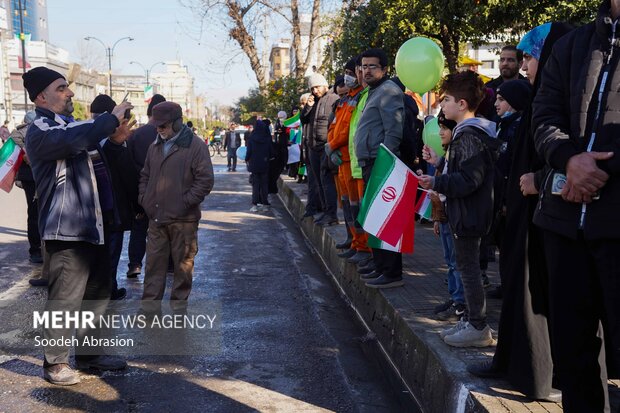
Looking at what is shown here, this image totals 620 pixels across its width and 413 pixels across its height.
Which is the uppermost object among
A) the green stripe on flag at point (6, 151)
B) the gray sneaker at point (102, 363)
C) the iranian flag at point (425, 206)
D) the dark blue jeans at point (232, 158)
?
the green stripe on flag at point (6, 151)

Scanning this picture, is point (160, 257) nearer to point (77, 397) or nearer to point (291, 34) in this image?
point (77, 397)

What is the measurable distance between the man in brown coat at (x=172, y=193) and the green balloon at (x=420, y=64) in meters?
2.10

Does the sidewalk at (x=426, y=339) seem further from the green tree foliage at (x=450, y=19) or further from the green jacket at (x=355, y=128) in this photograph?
the green tree foliage at (x=450, y=19)

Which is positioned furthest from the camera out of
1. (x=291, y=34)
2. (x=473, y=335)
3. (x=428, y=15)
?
(x=291, y=34)

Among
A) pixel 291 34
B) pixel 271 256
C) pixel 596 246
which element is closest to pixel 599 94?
pixel 596 246

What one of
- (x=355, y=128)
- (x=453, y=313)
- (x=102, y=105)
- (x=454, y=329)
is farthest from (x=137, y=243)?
(x=454, y=329)

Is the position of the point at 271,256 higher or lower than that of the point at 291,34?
lower

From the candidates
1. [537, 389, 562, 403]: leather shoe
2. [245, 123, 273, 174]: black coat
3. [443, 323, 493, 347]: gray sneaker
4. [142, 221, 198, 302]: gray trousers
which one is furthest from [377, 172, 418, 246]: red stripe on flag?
[245, 123, 273, 174]: black coat

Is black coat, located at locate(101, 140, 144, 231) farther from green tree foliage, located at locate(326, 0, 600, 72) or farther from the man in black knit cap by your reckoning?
green tree foliage, located at locate(326, 0, 600, 72)

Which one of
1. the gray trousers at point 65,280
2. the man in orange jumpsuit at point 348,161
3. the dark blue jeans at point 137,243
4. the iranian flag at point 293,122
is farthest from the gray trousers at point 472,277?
the iranian flag at point 293,122

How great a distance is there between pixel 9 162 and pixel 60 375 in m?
4.51

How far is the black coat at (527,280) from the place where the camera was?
11.0 feet

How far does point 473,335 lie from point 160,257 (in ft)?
10.2

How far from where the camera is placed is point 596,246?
2578mm
